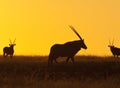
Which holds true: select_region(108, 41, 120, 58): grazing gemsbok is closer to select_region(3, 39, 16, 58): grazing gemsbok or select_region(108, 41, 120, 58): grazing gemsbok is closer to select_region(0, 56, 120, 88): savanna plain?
select_region(3, 39, 16, 58): grazing gemsbok

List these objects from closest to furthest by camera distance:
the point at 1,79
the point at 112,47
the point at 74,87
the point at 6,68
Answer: the point at 74,87 < the point at 1,79 < the point at 6,68 < the point at 112,47

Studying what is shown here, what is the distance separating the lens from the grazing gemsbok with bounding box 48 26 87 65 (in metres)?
32.4

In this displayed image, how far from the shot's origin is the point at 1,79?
24.9 m

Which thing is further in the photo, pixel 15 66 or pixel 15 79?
pixel 15 66

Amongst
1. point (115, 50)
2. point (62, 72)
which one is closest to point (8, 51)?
point (115, 50)

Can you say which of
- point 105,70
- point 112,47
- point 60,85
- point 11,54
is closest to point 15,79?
point 60,85

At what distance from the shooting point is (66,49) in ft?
109

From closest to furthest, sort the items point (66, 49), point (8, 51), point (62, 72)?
point (62, 72) < point (66, 49) < point (8, 51)

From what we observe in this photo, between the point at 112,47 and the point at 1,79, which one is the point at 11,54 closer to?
the point at 112,47

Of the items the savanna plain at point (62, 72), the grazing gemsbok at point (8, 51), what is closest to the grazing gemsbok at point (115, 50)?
the grazing gemsbok at point (8, 51)

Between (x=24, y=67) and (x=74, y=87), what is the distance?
8.00 meters

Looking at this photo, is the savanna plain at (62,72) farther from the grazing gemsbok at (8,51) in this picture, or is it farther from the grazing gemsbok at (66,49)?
the grazing gemsbok at (8,51)

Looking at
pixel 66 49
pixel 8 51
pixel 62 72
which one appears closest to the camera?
pixel 62 72

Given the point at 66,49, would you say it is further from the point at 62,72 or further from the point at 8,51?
the point at 8,51
